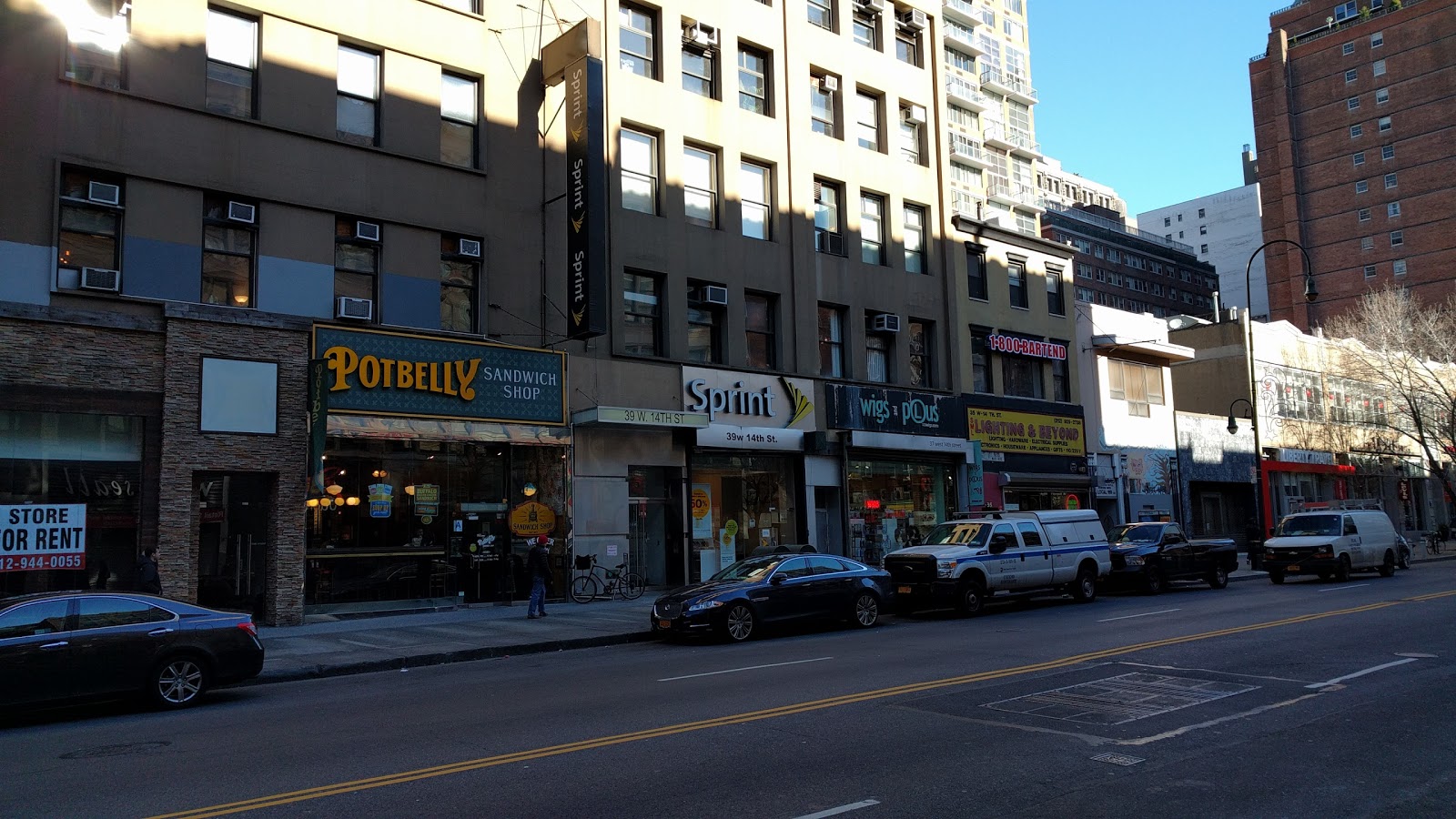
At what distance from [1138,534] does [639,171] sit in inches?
615

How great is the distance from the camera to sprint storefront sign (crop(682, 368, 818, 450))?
26.2 metres

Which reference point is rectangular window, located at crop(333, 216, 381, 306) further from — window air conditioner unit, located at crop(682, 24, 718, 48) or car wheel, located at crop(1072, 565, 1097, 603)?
car wheel, located at crop(1072, 565, 1097, 603)

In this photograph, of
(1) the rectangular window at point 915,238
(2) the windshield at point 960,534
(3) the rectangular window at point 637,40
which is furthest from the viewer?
(1) the rectangular window at point 915,238

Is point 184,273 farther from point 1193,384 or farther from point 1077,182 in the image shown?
point 1077,182

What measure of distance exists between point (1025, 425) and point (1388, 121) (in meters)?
62.4

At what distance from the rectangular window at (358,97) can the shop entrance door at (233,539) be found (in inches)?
293

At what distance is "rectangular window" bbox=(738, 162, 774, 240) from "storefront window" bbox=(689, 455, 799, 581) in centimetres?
636

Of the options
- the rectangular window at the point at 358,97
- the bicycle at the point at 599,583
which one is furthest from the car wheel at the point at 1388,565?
the rectangular window at the point at 358,97

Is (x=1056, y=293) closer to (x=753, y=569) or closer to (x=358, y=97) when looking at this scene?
(x=753, y=569)

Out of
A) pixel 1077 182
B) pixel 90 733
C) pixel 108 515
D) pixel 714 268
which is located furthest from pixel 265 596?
pixel 1077 182

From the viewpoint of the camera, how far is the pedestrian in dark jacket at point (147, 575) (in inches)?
658

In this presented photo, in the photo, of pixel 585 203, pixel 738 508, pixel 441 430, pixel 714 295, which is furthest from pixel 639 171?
pixel 738 508

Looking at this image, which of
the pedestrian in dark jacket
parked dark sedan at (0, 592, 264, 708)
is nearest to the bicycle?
the pedestrian in dark jacket

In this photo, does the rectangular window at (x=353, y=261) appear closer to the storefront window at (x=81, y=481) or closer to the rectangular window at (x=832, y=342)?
the storefront window at (x=81, y=481)
